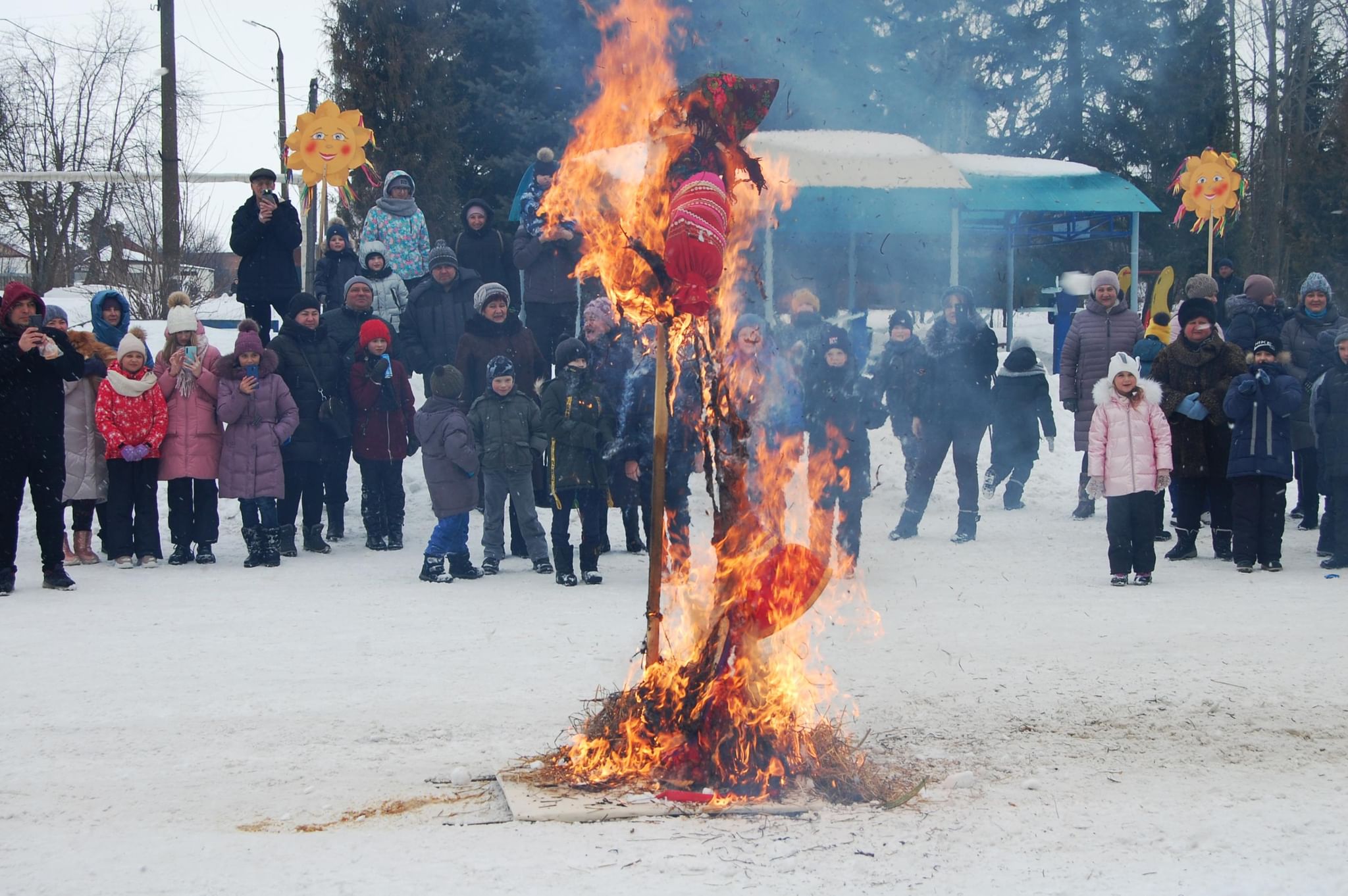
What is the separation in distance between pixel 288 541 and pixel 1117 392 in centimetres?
655

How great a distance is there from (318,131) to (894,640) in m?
9.85

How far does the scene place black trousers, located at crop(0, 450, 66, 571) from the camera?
29.3 ft

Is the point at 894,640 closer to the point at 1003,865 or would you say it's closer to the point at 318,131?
the point at 1003,865

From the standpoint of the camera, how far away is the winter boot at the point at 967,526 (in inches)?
448

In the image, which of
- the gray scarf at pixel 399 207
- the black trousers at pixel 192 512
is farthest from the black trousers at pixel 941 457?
the black trousers at pixel 192 512

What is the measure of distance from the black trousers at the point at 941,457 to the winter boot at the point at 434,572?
13.7ft

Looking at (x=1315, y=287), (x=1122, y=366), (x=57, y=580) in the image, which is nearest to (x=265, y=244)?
(x=57, y=580)

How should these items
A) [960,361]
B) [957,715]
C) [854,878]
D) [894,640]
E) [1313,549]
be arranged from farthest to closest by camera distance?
[960,361], [1313,549], [894,640], [957,715], [854,878]

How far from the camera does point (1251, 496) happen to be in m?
9.98

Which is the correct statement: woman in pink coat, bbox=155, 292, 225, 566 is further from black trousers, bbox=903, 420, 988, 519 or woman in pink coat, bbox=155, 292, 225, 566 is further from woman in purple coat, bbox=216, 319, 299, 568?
black trousers, bbox=903, 420, 988, 519

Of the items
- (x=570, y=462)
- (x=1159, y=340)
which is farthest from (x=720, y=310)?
(x=1159, y=340)

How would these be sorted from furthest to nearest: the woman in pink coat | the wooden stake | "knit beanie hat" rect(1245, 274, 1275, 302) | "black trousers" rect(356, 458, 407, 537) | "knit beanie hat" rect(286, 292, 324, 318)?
"knit beanie hat" rect(1245, 274, 1275, 302) < "black trousers" rect(356, 458, 407, 537) < "knit beanie hat" rect(286, 292, 324, 318) < the woman in pink coat < the wooden stake

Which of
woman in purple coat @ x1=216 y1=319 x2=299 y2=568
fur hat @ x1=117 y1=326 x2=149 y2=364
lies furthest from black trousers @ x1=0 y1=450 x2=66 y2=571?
woman in purple coat @ x1=216 y1=319 x2=299 y2=568

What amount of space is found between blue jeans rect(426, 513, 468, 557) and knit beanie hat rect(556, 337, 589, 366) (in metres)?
1.37
